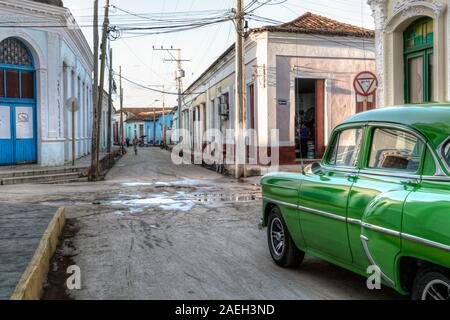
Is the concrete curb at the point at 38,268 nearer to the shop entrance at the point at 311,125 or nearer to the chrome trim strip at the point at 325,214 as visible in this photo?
the chrome trim strip at the point at 325,214

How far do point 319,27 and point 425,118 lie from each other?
17930 mm

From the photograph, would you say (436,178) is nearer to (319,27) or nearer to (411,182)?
(411,182)

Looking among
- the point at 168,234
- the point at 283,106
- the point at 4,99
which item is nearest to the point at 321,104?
the point at 283,106

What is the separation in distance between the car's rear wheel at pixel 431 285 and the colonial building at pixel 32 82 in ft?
56.8

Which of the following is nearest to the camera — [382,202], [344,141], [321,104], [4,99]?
[382,202]

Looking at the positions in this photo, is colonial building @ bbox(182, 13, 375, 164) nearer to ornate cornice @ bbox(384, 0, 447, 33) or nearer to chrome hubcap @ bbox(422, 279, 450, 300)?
ornate cornice @ bbox(384, 0, 447, 33)

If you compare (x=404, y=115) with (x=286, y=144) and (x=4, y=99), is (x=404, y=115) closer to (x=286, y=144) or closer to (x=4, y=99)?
(x=286, y=144)

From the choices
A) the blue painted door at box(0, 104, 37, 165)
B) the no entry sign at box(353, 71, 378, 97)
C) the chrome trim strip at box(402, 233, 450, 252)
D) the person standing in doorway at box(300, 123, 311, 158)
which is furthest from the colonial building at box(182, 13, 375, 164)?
the chrome trim strip at box(402, 233, 450, 252)

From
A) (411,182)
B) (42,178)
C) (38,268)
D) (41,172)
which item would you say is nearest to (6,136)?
(41,172)

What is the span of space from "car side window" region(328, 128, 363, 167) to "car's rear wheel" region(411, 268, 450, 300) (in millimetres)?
1365

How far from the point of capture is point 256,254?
21.4ft

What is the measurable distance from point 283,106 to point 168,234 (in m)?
12.9

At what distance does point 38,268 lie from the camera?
502 centimetres

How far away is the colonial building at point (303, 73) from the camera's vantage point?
65.6 feet
